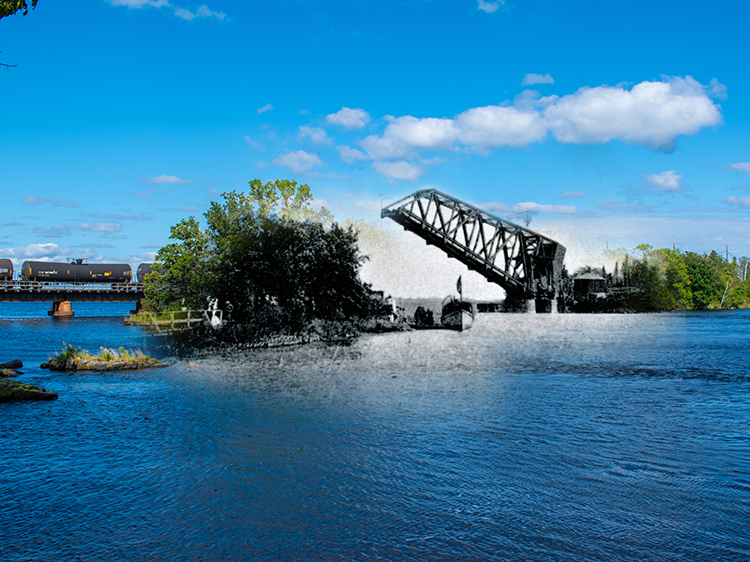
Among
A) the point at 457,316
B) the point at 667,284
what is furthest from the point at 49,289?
the point at 667,284

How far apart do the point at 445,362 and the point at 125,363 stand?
13.8m

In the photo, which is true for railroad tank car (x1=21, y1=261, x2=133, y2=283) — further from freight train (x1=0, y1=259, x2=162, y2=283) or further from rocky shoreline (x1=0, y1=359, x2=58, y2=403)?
rocky shoreline (x1=0, y1=359, x2=58, y2=403)

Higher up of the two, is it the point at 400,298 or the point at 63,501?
the point at 400,298

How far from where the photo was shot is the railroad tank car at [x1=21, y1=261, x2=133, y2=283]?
3755 inches

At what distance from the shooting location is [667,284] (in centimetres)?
12712

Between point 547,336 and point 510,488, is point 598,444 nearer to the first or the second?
point 510,488

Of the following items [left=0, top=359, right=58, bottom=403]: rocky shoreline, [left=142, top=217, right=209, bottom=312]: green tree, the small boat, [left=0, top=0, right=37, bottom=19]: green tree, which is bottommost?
[left=0, top=359, right=58, bottom=403]: rocky shoreline

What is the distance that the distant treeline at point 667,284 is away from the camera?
97100 millimetres

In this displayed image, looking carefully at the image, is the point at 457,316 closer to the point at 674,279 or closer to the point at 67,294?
the point at 67,294

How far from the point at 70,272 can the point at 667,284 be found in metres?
119

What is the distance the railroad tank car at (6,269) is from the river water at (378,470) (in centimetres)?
9095

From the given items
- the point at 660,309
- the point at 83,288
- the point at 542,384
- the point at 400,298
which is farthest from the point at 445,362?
the point at 660,309

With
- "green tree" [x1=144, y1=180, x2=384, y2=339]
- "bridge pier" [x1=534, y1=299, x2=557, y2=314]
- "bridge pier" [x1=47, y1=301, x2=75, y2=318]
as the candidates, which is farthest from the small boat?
"bridge pier" [x1=47, y1=301, x2=75, y2=318]

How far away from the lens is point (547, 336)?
42406 millimetres
